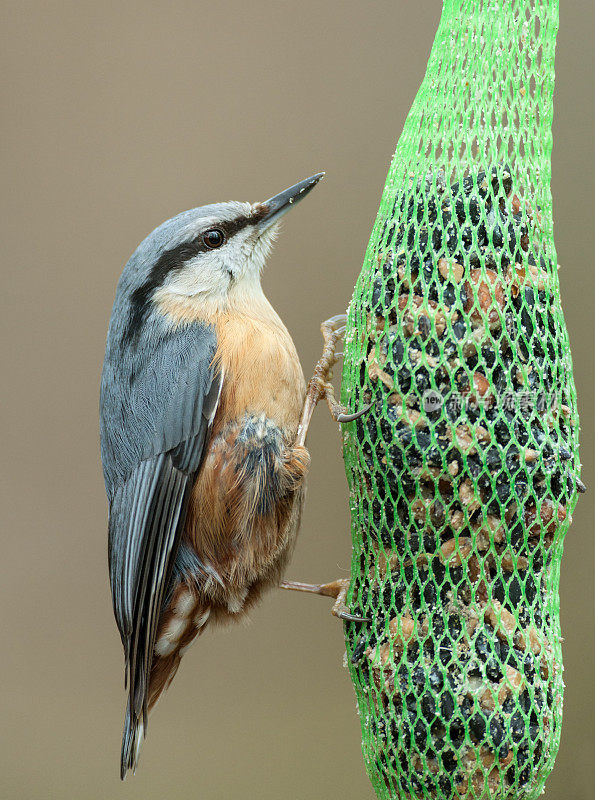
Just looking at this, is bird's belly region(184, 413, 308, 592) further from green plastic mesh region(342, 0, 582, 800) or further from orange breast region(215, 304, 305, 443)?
green plastic mesh region(342, 0, 582, 800)

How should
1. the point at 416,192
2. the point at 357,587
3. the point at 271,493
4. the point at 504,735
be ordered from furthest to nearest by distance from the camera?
the point at 271,493
the point at 357,587
the point at 416,192
the point at 504,735

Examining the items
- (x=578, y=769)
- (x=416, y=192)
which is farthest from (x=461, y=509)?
(x=578, y=769)

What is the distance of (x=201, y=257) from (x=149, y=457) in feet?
1.75

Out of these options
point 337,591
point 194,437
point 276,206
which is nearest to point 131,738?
point 337,591

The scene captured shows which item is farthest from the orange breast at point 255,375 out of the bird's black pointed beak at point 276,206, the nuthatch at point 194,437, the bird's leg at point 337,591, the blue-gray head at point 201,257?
the bird's leg at point 337,591

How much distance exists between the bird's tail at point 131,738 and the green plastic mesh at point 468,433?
1.97ft

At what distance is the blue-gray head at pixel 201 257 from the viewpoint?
2426mm

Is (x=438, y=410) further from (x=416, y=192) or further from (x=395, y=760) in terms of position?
(x=395, y=760)

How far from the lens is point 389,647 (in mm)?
2064

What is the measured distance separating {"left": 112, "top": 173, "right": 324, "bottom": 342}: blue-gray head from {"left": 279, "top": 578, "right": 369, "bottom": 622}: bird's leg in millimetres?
768

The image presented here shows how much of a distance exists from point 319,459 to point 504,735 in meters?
1.65

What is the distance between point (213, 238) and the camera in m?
2.48

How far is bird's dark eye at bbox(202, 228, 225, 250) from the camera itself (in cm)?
247

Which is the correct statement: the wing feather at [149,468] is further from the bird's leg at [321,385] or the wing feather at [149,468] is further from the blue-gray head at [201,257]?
the bird's leg at [321,385]
